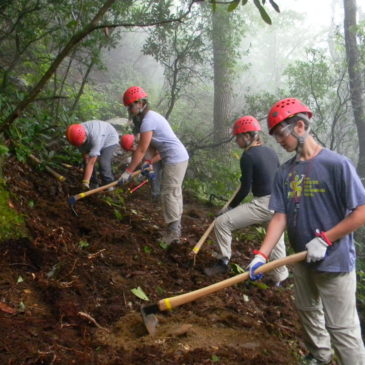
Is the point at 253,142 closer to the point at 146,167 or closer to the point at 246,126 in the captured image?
the point at 246,126

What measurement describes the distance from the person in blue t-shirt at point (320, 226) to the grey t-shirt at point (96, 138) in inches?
163

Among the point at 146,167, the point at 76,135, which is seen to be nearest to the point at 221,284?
the point at 146,167

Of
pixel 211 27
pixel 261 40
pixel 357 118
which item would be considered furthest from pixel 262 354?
pixel 261 40

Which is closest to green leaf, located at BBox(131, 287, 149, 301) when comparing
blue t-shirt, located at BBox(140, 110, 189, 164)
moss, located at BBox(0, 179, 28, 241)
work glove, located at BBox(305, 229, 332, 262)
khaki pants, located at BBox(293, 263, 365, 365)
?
moss, located at BBox(0, 179, 28, 241)

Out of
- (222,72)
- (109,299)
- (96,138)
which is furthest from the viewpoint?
(222,72)

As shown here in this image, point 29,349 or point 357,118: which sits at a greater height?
point 357,118

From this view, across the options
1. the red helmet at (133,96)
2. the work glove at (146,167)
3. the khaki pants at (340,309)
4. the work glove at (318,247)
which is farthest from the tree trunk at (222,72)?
the work glove at (318,247)

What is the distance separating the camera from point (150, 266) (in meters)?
4.70

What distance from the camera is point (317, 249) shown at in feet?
8.74

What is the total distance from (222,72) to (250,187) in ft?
30.6

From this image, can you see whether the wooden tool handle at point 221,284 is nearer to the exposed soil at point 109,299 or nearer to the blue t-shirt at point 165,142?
the exposed soil at point 109,299

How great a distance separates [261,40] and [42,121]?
4061cm

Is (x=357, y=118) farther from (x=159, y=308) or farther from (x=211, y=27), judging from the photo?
(x=159, y=308)

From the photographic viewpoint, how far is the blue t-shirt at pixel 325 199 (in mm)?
2627
